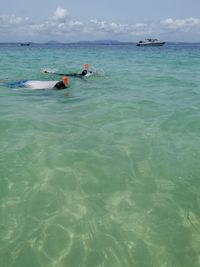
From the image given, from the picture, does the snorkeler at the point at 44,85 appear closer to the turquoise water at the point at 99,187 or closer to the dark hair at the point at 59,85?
the dark hair at the point at 59,85

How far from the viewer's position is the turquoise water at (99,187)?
4.62m

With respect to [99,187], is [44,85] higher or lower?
lower

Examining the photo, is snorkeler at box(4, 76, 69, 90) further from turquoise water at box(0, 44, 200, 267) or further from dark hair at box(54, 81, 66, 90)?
turquoise water at box(0, 44, 200, 267)

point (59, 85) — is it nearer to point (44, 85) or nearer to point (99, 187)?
point (44, 85)

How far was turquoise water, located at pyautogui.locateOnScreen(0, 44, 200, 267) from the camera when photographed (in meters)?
4.62

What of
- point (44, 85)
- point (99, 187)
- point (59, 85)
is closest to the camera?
point (99, 187)

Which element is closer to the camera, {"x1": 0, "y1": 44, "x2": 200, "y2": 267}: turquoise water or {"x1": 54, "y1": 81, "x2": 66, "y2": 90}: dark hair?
{"x1": 0, "y1": 44, "x2": 200, "y2": 267}: turquoise water

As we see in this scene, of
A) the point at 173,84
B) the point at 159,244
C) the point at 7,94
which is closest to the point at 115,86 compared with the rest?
the point at 173,84

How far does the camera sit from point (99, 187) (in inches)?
249

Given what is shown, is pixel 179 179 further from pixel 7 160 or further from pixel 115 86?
pixel 115 86

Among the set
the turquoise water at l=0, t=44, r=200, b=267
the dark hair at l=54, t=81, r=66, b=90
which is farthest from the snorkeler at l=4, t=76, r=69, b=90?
the turquoise water at l=0, t=44, r=200, b=267

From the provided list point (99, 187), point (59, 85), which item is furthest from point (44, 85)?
point (99, 187)

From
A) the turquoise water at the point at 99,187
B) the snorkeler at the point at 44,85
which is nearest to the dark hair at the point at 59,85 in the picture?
the snorkeler at the point at 44,85

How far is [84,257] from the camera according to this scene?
14.8ft
